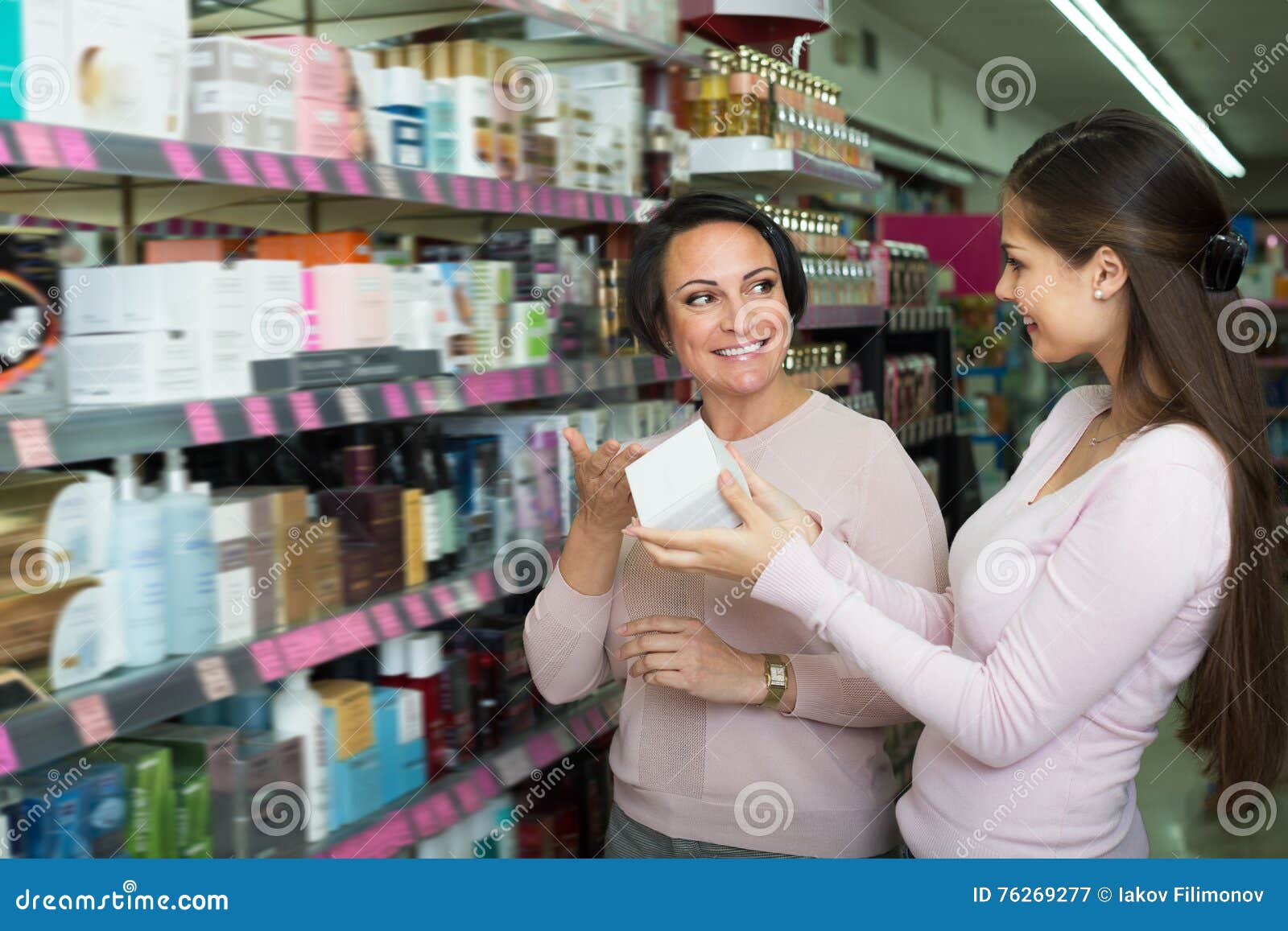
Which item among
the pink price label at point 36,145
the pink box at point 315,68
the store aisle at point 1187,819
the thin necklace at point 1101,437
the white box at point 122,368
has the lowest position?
the store aisle at point 1187,819

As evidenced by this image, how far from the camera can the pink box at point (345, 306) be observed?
227cm

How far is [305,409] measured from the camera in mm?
2084

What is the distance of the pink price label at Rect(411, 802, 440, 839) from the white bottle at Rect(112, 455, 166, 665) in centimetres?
73

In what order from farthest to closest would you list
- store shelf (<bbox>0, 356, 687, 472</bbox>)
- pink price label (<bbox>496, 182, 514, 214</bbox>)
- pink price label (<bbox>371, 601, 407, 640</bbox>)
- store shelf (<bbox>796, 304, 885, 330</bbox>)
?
store shelf (<bbox>796, 304, 885, 330</bbox>), pink price label (<bbox>496, 182, 514, 214</bbox>), pink price label (<bbox>371, 601, 407, 640</bbox>), store shelf (<bbox>0, 356, 687, 472</bbox>)

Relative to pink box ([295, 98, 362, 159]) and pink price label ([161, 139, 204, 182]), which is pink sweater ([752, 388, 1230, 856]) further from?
pink box ([295, 98, 362, 159])

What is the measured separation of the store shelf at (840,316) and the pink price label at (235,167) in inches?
95.1

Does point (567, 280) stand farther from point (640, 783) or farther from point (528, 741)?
point (640, 783)

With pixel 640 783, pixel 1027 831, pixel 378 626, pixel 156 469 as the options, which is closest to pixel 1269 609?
pixel 1027 831

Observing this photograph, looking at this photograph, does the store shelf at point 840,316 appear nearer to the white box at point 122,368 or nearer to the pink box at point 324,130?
the pink box at point 324,130

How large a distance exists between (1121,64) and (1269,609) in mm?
8738

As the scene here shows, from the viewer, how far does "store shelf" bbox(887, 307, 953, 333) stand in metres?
5.58

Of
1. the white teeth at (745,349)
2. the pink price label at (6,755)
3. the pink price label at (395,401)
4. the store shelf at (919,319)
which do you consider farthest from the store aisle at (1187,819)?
the pink price label at (6,755)

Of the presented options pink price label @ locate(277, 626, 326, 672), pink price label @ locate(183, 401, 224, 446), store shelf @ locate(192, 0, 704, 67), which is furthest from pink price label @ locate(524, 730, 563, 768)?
store shelf @ locate(192, 0, 704, 67)

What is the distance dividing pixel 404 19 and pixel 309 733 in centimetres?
165
